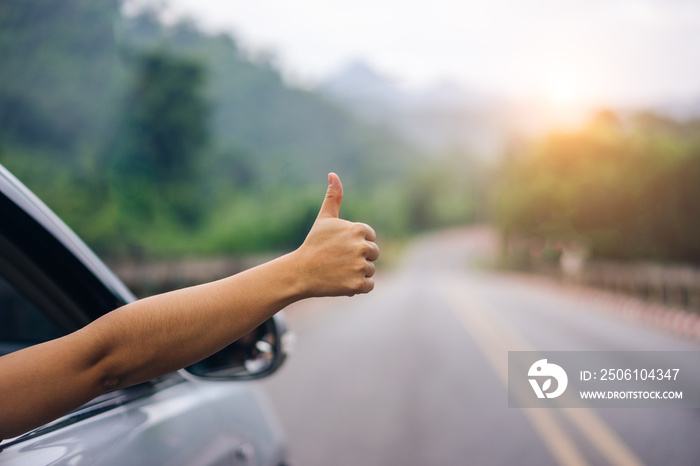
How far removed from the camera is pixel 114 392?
185 cm

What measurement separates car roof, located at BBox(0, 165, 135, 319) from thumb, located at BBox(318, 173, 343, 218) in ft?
2.27

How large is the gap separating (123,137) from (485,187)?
67.1 meters

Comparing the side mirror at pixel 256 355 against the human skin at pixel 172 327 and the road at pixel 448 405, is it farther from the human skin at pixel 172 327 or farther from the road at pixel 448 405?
the road at pixel 448 405

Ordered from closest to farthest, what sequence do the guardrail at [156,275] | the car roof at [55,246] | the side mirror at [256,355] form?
the car roof at [55,246] → the side mirror at [256,355] → the guardrail at [156,275]

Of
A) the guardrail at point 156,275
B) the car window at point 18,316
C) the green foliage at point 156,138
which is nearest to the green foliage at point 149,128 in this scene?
the green foliage at point 156,138

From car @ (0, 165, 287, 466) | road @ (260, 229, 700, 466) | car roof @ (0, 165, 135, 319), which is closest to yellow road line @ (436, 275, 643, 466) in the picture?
road @ (260, 229, 700, 466)

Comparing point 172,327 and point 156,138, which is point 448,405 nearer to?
point 172,327

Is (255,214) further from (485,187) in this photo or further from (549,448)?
(485,187)

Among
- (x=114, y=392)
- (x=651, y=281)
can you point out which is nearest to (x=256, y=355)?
(x=114, y=392)

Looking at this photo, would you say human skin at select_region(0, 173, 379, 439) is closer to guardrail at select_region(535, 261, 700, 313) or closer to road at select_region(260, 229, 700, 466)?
road at select_region(260, 229, 700, 466)

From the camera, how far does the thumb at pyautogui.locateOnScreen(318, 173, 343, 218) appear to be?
149 centimetres

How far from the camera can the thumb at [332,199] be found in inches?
58.7

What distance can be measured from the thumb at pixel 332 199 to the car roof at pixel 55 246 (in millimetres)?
691

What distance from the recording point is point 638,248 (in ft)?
98.6
